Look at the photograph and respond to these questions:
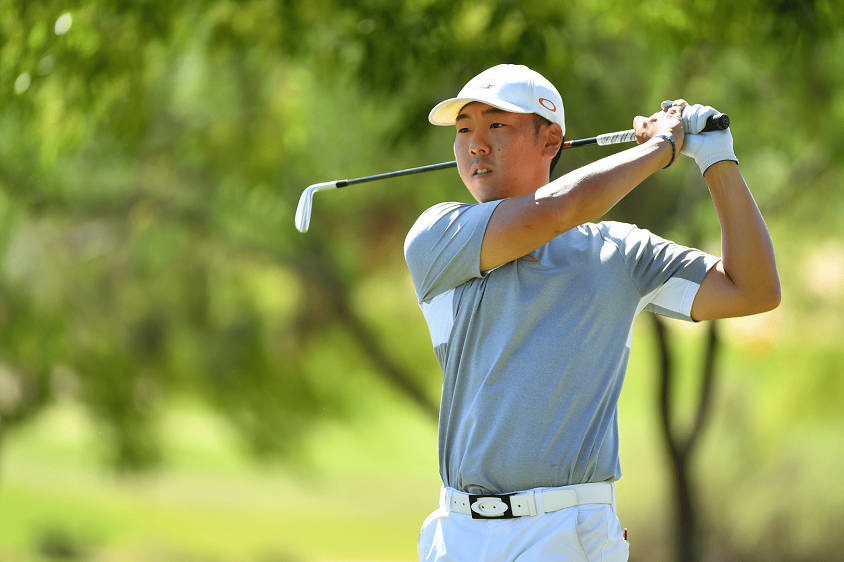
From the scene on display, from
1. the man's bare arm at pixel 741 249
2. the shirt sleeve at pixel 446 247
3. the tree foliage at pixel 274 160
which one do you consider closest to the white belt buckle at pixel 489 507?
the shirt sleeve at pixel 446 247

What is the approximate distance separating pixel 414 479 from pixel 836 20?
701 cm

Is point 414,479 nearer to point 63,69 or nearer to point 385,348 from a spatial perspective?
point 385,348

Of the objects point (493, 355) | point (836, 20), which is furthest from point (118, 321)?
point (493, 355)

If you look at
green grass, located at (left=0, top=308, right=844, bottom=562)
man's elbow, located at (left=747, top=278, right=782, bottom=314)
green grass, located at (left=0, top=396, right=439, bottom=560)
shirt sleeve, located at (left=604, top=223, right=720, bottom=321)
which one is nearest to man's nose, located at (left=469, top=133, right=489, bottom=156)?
shirt sleeve, located at (left=604, top=223, right=720, bottom=321)

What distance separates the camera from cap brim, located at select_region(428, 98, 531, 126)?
2.09 meters

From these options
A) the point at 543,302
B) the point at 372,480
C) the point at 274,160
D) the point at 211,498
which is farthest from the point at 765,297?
the point at 211,498

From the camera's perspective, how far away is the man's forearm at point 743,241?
201 cm

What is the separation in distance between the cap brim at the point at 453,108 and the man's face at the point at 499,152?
0.11 feet

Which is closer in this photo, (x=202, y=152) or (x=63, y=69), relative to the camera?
(x=63, y=69)

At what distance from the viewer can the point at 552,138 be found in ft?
7.25

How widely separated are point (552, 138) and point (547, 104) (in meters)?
0.07

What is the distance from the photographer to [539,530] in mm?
1931

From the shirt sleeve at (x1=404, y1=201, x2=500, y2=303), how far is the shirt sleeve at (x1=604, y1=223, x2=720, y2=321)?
265 millimetres

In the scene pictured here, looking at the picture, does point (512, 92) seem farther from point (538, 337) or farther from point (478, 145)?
point (538, 337)
